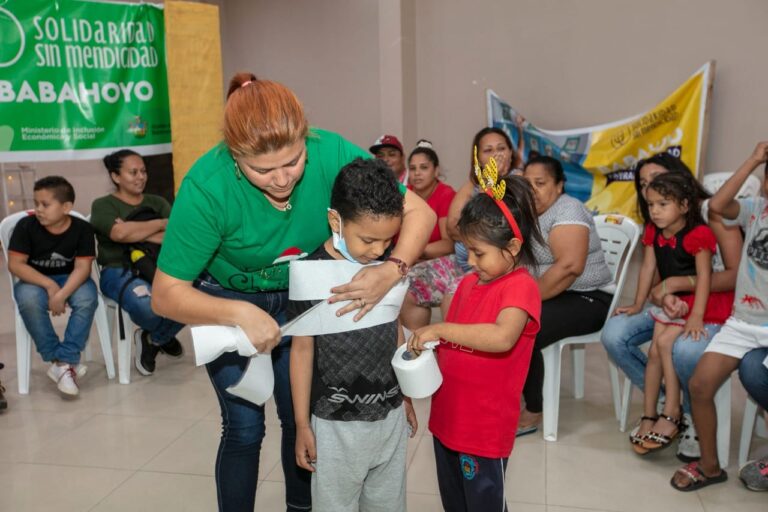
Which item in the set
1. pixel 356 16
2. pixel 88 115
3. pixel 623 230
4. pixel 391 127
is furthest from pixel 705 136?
pixel 88 115

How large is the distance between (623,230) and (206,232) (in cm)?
220

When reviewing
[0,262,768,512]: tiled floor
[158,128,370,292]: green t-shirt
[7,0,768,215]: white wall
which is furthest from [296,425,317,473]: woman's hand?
[7,0,768,215]: white wall

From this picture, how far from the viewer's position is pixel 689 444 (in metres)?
2.56

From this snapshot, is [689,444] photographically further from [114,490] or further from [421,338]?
[114,490]

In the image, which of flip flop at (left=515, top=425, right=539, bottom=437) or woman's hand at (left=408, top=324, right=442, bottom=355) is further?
flip flop at (left=515, top=425, right=539, bottom=437)

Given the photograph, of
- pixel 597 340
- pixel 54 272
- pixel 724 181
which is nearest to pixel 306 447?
pixel 597 340

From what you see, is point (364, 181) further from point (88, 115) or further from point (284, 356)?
point (88, 115)

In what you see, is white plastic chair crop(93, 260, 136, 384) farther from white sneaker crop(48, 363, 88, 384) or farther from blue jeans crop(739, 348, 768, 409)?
blue jeans crop(739, 348, 768, 409)

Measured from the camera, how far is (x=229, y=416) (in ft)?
5.60

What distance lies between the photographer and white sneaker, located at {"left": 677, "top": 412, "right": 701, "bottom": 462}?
2.55 metres

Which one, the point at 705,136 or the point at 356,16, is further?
the point at 356,16

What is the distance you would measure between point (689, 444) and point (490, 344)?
1.41 m

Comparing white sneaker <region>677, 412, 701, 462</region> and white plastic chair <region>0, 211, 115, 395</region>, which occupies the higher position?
white plastic chair <region>0, 211, 115, 395</region>

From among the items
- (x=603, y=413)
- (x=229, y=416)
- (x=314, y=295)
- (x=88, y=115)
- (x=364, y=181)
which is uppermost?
(x=88, y=115)
